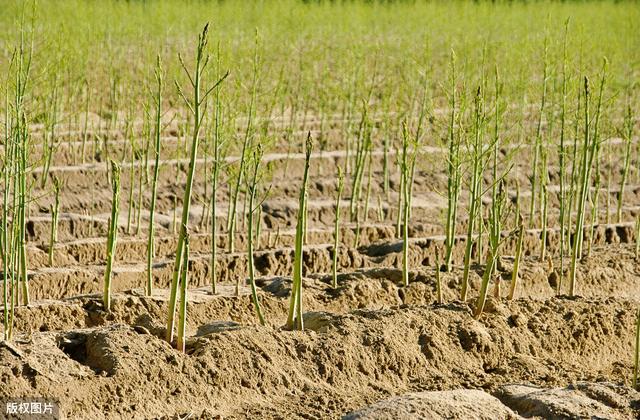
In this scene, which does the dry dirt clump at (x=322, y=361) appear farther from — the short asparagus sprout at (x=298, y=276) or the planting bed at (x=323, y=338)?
the short asparagus sprout at (x=298, y=276)

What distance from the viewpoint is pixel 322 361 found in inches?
259

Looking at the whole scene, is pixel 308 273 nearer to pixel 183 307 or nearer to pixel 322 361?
pixel 322 361

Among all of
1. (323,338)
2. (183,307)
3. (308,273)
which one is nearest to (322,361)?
(323,338)

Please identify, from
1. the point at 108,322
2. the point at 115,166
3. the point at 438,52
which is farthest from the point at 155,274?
the point at 438,52

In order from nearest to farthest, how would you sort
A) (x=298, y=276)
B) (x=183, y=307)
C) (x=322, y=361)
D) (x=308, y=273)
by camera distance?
(x=183, y=307), (x=322, y=361), (x=298, y=276), (x=308, y=273)

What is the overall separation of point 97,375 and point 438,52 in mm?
16780

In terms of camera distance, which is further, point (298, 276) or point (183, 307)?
point (298, 276)

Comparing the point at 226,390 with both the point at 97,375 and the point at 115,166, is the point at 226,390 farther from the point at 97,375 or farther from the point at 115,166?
the point at 115,166

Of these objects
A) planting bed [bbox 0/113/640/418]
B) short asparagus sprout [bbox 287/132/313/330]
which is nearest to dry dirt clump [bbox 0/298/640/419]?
planting bed [bbox 0/113/640/418]

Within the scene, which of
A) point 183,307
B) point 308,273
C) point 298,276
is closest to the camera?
point 183,307

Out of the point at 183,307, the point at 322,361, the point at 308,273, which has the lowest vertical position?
the point at 308,273

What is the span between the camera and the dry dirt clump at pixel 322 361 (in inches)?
231

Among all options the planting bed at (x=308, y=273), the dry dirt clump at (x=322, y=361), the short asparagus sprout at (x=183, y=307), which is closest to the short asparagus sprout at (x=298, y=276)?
the planting bed at (x=308, y=273)

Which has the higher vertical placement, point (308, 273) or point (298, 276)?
point (298, 276)
